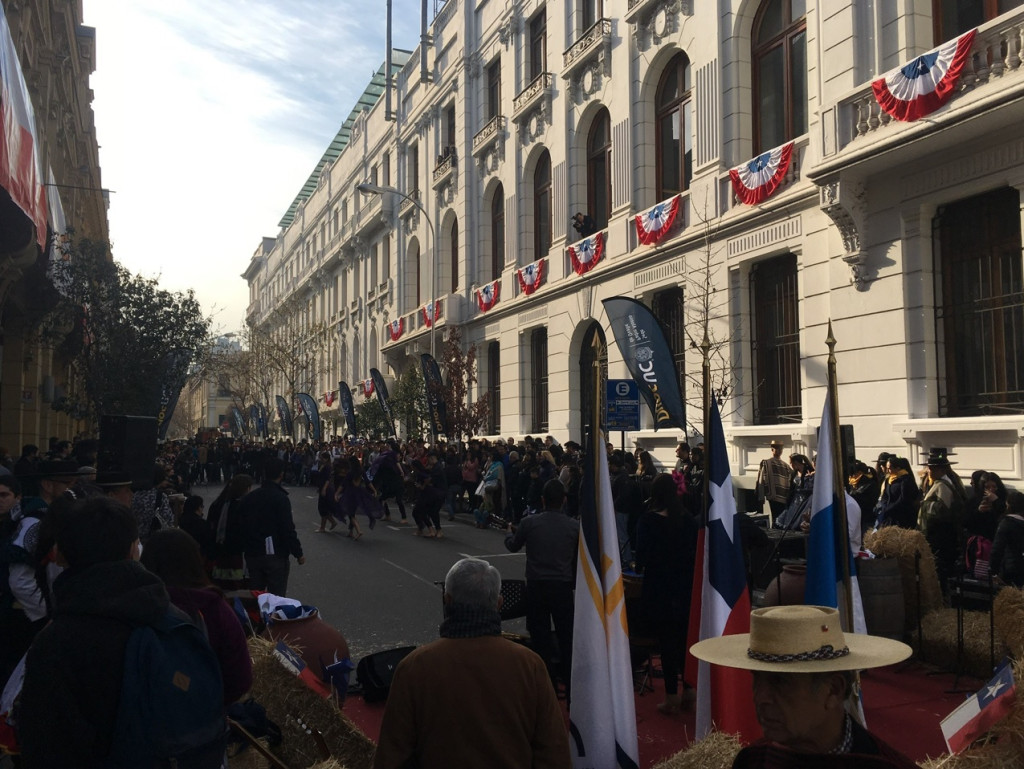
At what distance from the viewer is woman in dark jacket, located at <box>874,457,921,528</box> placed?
34.2 feet

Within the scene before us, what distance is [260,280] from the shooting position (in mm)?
91938

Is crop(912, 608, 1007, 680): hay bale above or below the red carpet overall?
above

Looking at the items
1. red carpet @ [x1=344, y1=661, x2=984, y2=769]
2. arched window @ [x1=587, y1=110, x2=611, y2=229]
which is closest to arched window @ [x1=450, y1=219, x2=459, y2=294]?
arched window @ [x1=587, y1=110, x2=611, y2=229]

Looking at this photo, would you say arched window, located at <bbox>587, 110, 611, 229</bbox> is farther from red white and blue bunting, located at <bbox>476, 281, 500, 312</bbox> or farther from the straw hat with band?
the straw hat with band

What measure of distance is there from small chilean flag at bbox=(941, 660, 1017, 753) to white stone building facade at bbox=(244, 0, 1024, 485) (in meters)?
3.65

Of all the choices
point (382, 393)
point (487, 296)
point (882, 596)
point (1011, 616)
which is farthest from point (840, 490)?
point (382, 393)

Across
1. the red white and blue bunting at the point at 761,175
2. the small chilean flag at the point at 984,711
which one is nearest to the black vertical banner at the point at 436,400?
the red white and blue bunting at the point at 761,175

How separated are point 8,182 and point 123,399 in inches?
550

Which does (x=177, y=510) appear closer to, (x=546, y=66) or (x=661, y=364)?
(x=661, y=364)

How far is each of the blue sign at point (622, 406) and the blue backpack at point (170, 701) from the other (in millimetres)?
11546

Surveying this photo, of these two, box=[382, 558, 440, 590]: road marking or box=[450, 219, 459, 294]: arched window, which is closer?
box=[382, 558, 440, 590]: road marking

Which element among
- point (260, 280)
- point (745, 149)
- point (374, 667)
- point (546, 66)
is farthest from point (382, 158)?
point (260, 280)

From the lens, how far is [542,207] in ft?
88.7

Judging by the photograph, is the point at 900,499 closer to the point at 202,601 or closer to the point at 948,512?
the point at 948,512
